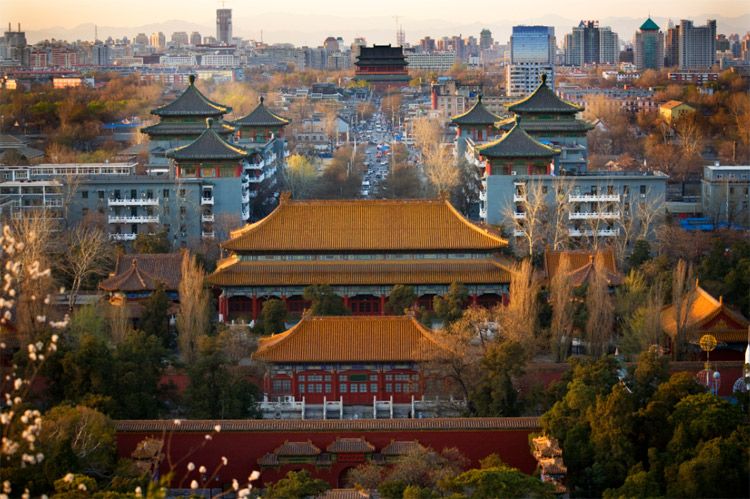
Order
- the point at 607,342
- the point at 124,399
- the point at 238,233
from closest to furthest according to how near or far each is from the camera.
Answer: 1. the point at 124,399
2. the point at 607,342
3. the point at 238,233

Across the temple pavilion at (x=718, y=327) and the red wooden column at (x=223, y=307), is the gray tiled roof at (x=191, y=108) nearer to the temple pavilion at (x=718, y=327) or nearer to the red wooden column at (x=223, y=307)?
the red wooden column at (x=223, y=307)

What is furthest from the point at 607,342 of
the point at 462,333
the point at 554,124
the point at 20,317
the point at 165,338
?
the point at 554,124

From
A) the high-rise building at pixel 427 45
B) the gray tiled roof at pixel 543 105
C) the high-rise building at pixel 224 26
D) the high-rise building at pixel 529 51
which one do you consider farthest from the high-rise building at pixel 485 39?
the gray tiled roof at pixel 543 105

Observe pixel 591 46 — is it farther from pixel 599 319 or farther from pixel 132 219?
pixel 599 319

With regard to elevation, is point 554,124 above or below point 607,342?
above

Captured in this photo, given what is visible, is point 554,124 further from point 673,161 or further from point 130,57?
point 130,57

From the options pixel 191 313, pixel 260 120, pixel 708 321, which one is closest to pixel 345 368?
pixel 191 313

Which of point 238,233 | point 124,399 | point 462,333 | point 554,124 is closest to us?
point 124,399
